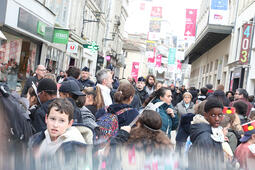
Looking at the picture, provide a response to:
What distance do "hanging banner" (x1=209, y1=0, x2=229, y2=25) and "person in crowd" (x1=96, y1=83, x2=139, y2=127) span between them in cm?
1746

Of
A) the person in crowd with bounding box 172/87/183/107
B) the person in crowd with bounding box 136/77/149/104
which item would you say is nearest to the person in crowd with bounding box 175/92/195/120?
the person in crowd with bounding box 136/77/149/104

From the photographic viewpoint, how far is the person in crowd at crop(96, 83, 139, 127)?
412 centimetres

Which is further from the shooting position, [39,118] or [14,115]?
[39,118]

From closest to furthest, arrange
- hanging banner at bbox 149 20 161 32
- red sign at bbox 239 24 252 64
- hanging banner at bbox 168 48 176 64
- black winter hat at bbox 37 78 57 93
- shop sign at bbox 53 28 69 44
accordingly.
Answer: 1. black winter hat at bbox 37 78 57 93
2. red sign at bbox 239 24 252 64
3. shop sign at bbox 53 28 69 44
4. hanging banner at bbox 168 48 176 64
5. hanging banner at bbox 149 20 161 32

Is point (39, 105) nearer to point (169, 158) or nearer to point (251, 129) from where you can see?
point (251, 129)

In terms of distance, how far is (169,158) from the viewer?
4.99 feet

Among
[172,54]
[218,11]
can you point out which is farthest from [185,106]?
[172,54]

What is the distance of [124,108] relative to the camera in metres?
4.26

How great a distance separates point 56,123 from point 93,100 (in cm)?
297

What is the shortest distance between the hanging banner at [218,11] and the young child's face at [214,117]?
59.6 feet

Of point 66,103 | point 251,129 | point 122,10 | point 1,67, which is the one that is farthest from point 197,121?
point 122,10

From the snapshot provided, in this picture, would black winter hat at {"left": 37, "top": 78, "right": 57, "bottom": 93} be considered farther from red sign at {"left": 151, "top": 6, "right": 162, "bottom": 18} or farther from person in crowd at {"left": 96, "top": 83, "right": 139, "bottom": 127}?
red sign at {"left": 151, "top": 6, "right": 162, "bottom": 18}

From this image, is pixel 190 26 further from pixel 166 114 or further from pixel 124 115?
pixel 124 115

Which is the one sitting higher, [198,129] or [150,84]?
[150,84]
